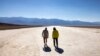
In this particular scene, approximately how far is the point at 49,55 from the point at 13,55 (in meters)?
2.35

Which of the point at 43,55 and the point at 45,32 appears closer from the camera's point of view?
the point at 43,55

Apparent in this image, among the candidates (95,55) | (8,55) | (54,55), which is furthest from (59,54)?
(8,55)

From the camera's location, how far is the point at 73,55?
37.6ft

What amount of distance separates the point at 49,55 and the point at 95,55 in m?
2.85

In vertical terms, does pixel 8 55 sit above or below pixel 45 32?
below

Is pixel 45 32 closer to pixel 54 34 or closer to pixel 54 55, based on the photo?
pixel 54 34

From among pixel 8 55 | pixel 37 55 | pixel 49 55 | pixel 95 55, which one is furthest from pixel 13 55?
pixel 95 55

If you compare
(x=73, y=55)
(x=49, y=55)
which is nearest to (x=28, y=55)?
(x=49, y=55)

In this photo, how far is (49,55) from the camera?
11625 millimetres

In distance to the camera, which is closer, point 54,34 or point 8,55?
point 8,55

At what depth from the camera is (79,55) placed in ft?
37.4

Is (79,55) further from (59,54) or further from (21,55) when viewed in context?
(21,55)

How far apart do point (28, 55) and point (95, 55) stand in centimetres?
418

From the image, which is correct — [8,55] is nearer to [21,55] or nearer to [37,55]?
[21,55]
